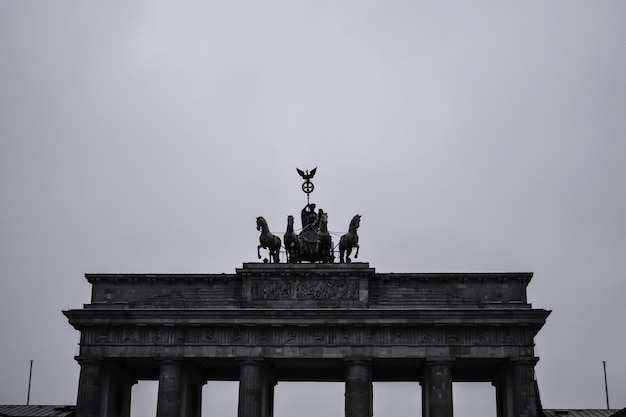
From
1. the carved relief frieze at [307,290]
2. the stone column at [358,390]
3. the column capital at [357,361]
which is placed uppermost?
the carved relief frieze at [307,290]

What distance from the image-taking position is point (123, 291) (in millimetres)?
60250

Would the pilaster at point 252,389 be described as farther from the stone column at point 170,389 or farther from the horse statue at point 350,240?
the horse statue at point 350,240

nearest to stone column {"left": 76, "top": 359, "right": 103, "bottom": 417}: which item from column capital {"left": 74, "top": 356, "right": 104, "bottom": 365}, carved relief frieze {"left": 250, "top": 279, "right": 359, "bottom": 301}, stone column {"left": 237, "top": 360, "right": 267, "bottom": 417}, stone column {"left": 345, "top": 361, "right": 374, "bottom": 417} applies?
column capital {"left": 74, "top": 356, "right": 104, "bottom": 365}

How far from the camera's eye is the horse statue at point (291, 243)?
196 feet

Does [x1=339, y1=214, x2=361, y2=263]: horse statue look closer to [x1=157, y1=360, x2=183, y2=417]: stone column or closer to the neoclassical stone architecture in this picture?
the neoclassical stone architecture

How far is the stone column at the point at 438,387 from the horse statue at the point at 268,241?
10769 millimetres

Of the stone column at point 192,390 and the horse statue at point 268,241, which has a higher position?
the horse statue at point 268,241

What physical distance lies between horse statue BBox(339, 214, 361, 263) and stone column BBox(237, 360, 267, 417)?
8.02m

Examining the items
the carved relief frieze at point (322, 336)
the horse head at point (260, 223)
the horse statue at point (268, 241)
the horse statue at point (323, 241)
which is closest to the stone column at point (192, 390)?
the carved relief frieze at point (322, 336)

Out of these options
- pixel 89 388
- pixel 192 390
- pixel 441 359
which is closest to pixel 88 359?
pixel 89 388

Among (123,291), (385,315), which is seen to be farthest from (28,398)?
(385,315)

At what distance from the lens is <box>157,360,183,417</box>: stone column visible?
187 feet

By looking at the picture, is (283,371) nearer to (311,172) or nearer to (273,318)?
(273,318)

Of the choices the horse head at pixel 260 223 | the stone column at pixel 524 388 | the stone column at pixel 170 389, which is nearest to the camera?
the stone column at pixel 524 388
